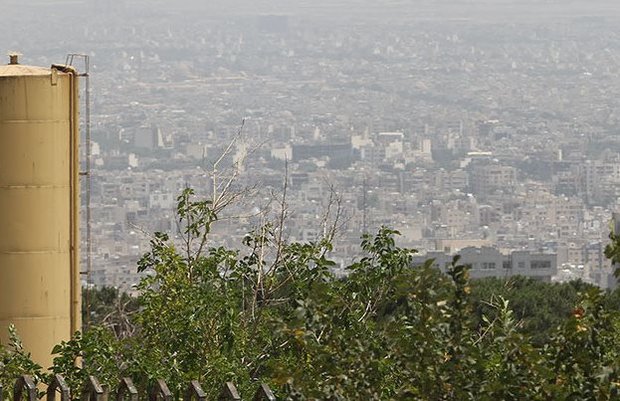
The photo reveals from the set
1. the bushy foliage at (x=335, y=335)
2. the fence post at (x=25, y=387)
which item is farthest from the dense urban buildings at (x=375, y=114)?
the fence post at (x=25, y=387)

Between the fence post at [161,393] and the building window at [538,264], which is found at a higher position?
the fence post at [161,393]

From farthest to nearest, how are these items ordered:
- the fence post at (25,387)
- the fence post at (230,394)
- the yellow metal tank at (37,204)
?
the yellow metal tank at (37,204) → the fence post at (25,387) → the fence post at (230,394)

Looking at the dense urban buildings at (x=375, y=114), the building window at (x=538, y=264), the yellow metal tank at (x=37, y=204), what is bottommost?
the dense urban buildings at (x=375, y=114)

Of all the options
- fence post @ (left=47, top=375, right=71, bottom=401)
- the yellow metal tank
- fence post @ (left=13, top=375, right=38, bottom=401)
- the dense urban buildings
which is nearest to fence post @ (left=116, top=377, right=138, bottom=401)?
fence post @ (left=47, top=375, right=71, bottom=401)

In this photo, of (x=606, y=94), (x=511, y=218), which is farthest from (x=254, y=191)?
(x=606, y=94)

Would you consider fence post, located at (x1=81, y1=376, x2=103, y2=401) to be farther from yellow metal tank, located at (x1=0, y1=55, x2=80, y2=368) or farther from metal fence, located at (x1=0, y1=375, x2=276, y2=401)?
yellow metal tank, located at (x1=0, y1=55, x2=80, y2=368)

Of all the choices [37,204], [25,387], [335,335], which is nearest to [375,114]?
[37,204]

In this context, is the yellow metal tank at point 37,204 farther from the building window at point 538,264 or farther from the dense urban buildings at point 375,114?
the building window at point 538,264
